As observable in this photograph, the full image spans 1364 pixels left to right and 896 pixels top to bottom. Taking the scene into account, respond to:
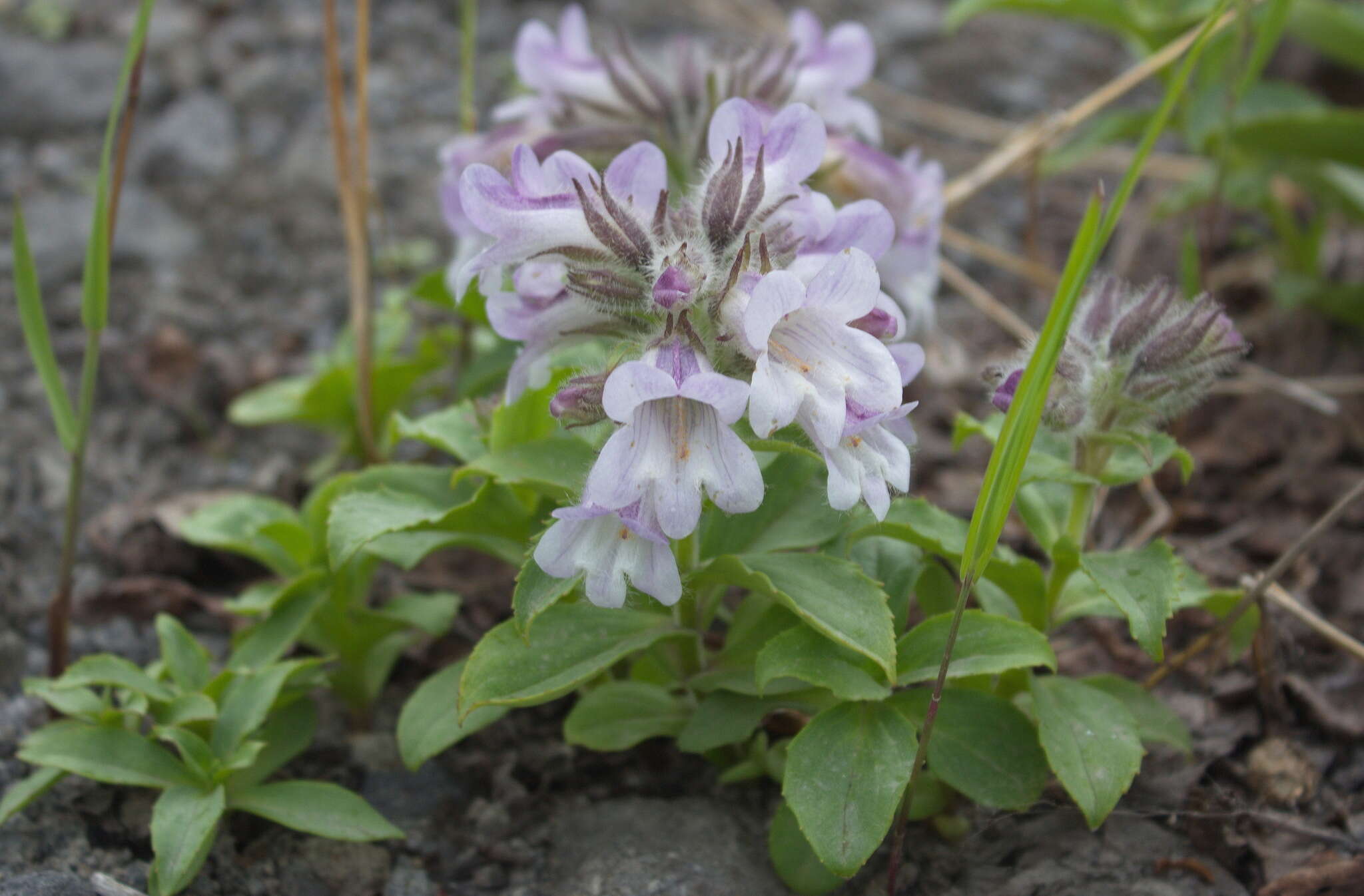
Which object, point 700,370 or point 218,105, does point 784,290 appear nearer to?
point 700,370

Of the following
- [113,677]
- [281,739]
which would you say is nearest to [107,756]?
[113,677]

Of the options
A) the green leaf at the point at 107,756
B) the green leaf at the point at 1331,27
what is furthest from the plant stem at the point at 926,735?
the green leaf at the point at 1331,27

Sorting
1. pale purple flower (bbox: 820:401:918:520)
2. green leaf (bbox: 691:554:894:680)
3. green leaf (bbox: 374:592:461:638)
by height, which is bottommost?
green leaf (bbox: 374:592:461:638)

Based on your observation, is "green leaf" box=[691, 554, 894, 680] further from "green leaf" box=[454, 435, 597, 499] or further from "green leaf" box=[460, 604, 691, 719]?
"green leaf" box=[454, 435, 597, 499]

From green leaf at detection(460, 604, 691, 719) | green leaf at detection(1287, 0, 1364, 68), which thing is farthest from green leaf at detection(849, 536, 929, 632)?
green leaf at detection(1287, 0, 1364, 68)

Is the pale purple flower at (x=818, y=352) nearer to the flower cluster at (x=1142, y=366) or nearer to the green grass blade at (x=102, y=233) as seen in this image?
the flower cluster at (x=1142, y=366)
